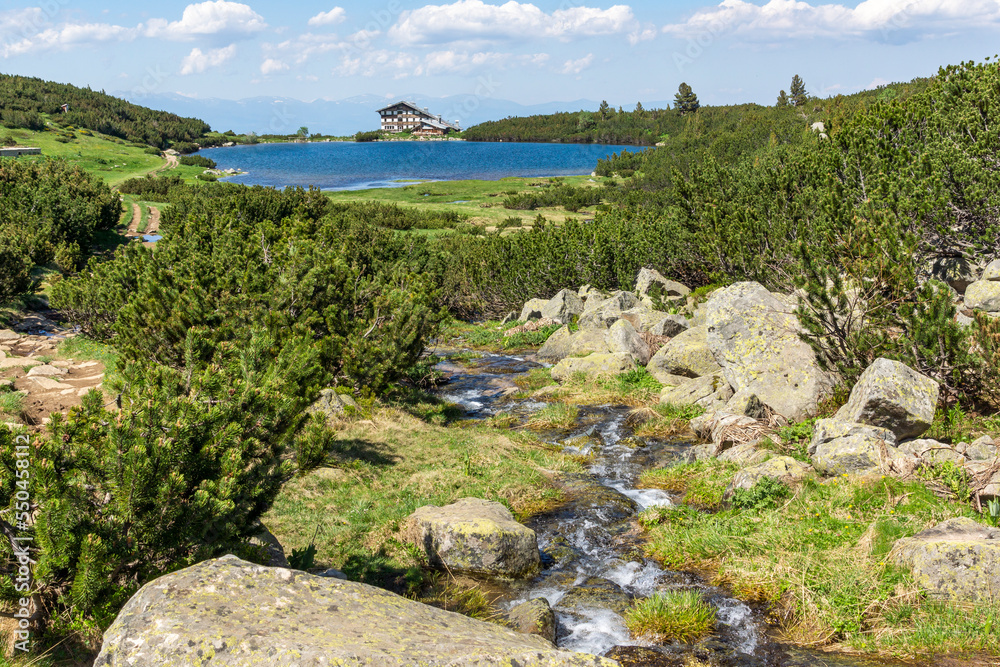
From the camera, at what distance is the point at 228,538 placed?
5715 mm

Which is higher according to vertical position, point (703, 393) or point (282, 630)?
point (282, 630)

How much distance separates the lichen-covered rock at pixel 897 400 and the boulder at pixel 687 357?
6328mm

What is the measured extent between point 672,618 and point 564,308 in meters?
20.5

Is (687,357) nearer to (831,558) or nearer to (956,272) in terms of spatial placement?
(956,272)

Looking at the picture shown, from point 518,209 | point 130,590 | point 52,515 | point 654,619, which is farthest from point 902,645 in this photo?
point 518,209

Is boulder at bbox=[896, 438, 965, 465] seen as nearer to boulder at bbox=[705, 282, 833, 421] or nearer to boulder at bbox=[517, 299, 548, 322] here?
boulder at bbox=[705, 282, 833, 421]

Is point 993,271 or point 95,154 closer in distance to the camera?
point 993,271

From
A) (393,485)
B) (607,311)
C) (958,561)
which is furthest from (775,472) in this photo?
(607,311)

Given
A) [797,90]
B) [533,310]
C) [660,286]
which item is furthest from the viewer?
[797,90]

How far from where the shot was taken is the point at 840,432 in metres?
10.4

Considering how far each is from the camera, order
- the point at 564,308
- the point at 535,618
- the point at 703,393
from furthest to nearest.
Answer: the point at 564,308 < the point at 703,393 < the point at 535,618

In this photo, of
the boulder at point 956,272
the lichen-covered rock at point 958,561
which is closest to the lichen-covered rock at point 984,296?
the boulder at point 956,272

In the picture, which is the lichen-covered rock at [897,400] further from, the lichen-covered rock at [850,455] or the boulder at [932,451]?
the lichen-covered rock at [850,455]

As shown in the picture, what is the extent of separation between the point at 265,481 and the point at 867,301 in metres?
11.7
